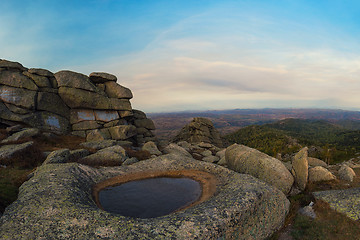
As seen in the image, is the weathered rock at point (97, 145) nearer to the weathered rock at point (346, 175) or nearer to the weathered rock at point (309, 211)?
the weathered rock at point (309, 211)

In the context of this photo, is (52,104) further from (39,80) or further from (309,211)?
(309,211)

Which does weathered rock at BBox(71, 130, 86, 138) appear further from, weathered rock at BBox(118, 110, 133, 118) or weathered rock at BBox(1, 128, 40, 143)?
weathered rock at BBox(1, 128, 40, 143)

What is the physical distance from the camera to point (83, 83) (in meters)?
39.2

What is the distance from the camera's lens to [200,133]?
67.6m

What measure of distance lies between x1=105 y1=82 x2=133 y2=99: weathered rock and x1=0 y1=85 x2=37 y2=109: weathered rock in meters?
14.8

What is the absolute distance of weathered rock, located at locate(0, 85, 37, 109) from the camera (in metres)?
33.7

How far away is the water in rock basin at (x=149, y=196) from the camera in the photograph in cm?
941

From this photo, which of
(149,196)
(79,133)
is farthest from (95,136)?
(149,196)

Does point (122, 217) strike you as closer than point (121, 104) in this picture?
Yes

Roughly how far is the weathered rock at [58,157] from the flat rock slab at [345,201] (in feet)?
69.5

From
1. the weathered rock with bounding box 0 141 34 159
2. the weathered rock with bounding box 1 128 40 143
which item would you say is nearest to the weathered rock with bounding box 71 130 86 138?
the weathered rock with bounding box 1 128 40 143

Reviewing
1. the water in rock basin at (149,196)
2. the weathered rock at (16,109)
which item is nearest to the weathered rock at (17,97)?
the weathered rock at (16,109)

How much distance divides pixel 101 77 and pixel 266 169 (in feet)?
133

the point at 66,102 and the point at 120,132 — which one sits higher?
the point at 66,102
